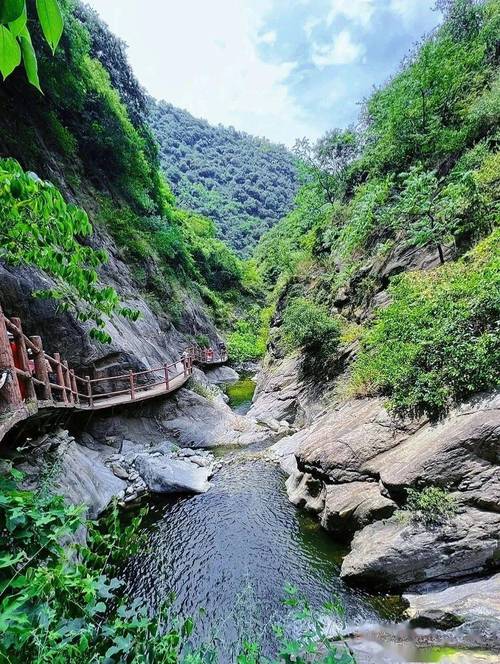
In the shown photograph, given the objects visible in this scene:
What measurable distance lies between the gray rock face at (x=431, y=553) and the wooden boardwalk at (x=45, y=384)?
5532 millimetres

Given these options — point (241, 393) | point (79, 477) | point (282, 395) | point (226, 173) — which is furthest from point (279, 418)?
point (226, 173)

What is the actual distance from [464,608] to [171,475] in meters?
6.63

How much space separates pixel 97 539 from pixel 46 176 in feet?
51.2

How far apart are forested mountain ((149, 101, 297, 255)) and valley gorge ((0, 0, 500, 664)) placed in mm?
59121

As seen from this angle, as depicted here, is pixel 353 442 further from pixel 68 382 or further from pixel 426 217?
pixel 68 382

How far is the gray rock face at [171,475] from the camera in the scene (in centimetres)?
882

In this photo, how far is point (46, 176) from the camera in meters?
14.0

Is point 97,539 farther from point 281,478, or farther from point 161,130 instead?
point 161,130

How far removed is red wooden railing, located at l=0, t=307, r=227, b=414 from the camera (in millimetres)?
5043

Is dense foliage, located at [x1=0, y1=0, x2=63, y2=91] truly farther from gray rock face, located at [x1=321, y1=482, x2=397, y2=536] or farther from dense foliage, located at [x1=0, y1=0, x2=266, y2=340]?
dense foliage, located at [x1=0, y1=0, x2=266, y2=340]

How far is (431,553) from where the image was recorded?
5.09 metres

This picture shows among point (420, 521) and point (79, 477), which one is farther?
point (79, 477)

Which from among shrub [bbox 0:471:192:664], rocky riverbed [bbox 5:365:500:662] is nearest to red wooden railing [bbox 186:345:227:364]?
rocky riverbed [bbox 5:365:500:662]

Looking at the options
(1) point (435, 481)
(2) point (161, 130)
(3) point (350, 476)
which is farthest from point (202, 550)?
(2) point (161, 130)
